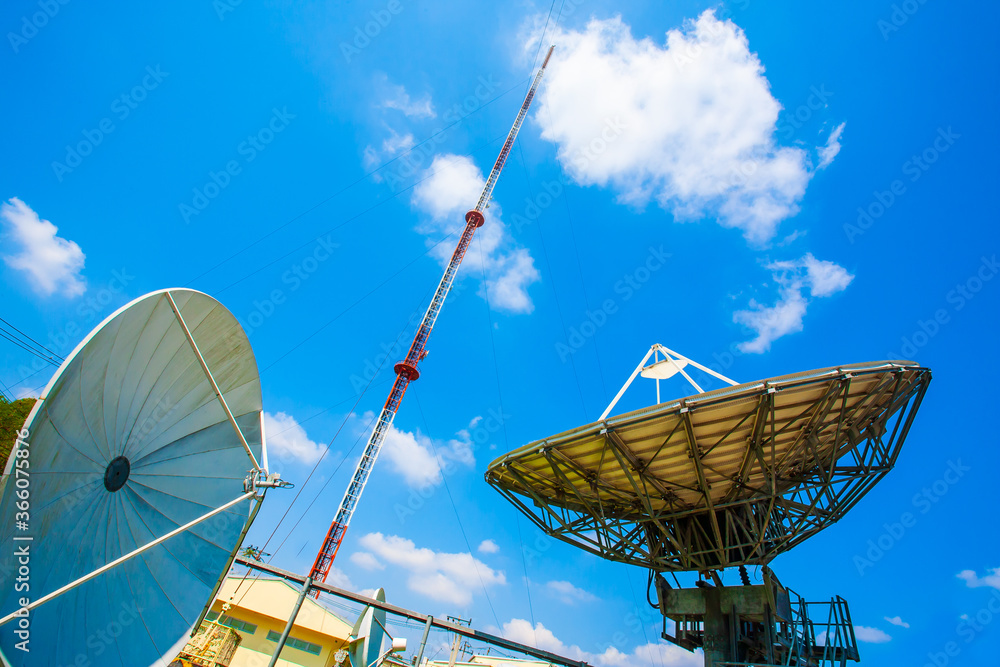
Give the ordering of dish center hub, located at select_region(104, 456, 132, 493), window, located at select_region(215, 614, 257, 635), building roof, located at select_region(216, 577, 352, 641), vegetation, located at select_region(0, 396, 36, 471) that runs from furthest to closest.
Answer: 1. building roof, located at select_region(216, 577, 352, 641)
2. window, located at select_region(215, 614, 257, 635)
3. vegetation, located at select_region(0, 396, 36, 471)
4. dish center hub, located at select_region(104, 456, 132, 493)

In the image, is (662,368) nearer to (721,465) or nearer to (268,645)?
(721,465)

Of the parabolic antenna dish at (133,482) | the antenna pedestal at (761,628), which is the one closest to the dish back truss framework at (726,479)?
the antenna pedestal at (761,628)

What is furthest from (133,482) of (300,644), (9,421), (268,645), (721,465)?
(300,644)

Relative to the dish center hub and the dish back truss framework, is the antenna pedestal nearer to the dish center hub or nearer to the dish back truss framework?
the dish back truss framework

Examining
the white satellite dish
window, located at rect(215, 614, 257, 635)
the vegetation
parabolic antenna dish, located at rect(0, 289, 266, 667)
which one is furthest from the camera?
window, located at rect(215, 614, 257, 635)

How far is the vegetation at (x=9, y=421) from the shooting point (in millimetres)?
22206

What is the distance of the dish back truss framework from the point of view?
14.8m

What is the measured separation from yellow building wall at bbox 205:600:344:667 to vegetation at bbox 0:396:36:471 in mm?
15353

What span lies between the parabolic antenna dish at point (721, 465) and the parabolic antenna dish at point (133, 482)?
9.75 m

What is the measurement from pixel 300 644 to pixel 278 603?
3.08 m

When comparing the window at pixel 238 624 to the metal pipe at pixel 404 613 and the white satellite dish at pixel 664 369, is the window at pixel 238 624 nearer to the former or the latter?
the metal pipe at pixel 404 613

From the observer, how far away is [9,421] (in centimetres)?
2445

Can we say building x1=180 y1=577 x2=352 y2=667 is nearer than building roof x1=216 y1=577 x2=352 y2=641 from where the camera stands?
Yes

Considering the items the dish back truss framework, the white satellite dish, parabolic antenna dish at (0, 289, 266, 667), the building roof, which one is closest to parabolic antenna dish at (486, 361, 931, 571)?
the dish back truss framework
